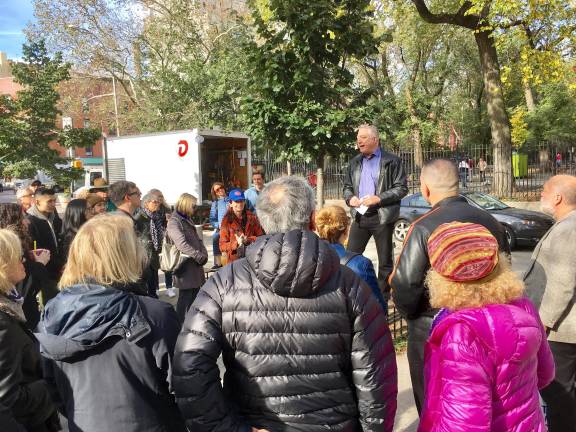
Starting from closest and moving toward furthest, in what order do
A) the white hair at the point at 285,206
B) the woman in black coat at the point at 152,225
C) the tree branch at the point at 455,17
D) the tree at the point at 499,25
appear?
the white hair at the point at 285,206 < the woman in black coat at the point at 152,225 < the tree at the point at 499,25 < the tree branch at the point at 455,17

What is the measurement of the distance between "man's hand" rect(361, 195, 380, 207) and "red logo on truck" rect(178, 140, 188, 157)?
10.8m

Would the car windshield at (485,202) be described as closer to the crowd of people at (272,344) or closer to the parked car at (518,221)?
the parked car at (518,221)

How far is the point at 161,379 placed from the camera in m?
2.12

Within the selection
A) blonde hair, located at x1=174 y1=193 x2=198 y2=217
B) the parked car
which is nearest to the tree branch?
the parked car

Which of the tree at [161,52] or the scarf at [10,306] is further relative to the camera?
the tree at [161,52]

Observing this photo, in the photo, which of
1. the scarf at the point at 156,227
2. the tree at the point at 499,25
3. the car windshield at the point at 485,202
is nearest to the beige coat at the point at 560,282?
the scarf at the point at 156,227

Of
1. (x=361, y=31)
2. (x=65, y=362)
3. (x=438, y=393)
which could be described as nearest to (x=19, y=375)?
(x=65, y=362)

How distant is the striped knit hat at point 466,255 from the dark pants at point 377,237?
2.89m

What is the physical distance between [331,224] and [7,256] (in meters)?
1.86

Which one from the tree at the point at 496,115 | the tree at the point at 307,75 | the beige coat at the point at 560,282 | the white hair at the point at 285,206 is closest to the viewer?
the white hair at the point at 285,206

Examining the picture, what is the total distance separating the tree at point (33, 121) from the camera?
34.3 feet

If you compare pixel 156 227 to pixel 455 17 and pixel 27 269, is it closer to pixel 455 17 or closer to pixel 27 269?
pixel 27 269

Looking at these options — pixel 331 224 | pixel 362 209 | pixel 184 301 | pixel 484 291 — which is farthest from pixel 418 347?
pixel 184 301

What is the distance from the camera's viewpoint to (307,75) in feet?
16.2
